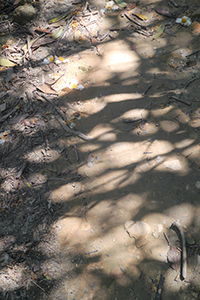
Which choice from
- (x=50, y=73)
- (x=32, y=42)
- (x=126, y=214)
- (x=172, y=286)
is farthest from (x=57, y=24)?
(x=172, y=286)

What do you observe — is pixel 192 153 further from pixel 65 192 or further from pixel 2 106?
pixel 2 106

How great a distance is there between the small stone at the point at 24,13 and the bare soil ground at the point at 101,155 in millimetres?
312

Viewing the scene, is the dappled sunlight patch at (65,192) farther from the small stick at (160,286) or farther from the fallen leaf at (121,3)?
the fallen leaf at (121,3)

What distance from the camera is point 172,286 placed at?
6.99ft

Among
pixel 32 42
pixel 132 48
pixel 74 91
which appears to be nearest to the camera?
pixel 74 91

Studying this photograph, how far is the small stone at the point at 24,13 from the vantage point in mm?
4518

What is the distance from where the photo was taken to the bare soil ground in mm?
2326

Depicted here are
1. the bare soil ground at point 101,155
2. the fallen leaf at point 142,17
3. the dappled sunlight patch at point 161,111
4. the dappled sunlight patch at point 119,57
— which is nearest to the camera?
the bare soil ground at point 101,155

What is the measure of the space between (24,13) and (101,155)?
3.75 metres

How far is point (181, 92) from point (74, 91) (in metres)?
1.75

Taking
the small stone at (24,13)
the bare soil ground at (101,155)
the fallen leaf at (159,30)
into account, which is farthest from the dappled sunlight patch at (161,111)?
the small stone at (24,13)

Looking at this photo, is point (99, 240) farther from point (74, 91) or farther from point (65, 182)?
point (74, 91)

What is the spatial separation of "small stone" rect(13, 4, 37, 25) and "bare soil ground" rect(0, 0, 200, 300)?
0.31 metres

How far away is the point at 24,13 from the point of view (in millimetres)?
4512
